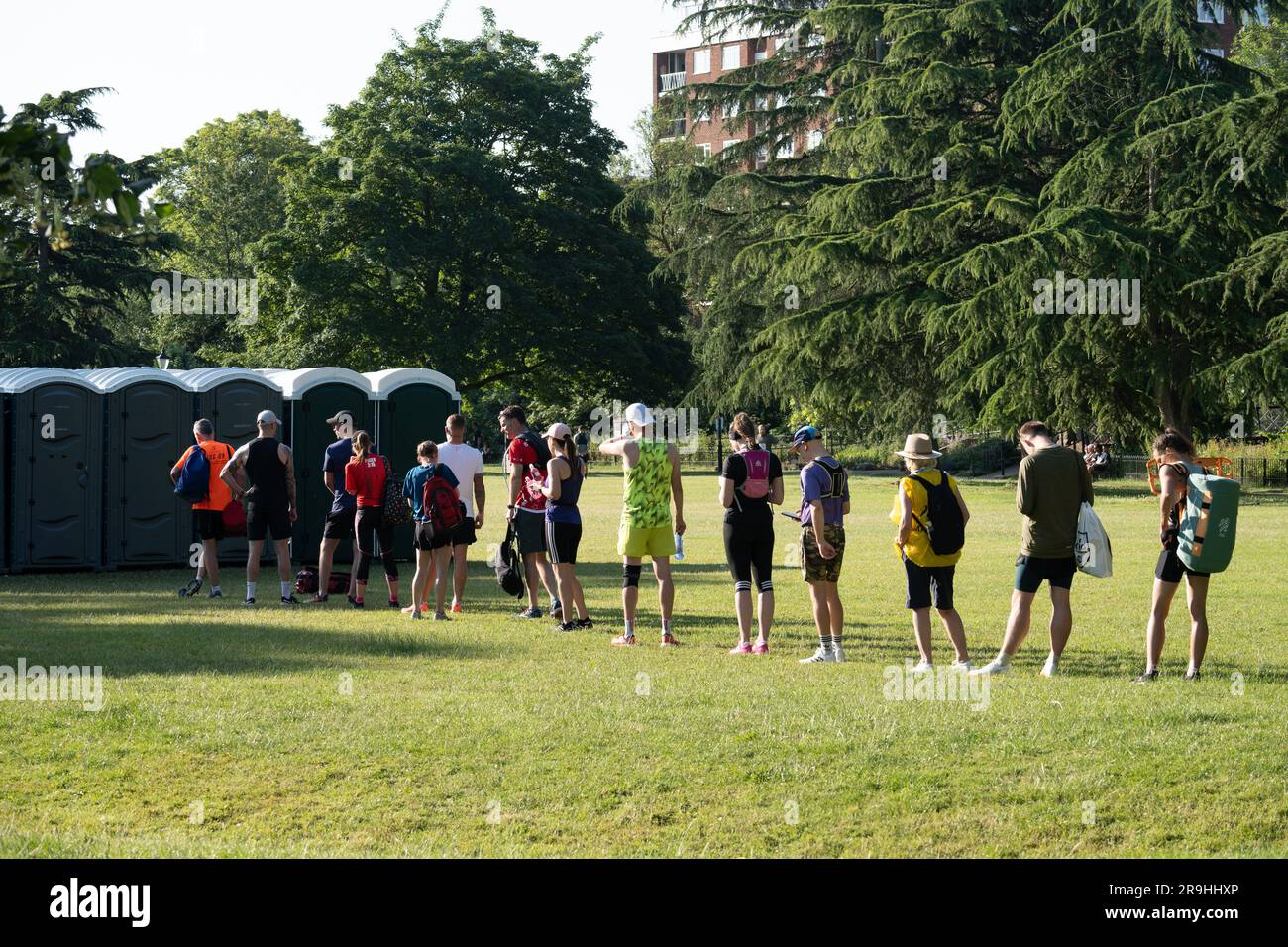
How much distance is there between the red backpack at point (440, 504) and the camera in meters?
13.5

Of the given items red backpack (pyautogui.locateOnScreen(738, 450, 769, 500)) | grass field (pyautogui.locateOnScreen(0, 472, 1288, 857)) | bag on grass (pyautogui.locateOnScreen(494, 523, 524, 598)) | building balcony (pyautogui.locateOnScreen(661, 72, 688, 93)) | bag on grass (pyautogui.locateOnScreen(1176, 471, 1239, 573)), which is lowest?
grass field (pyautogui.locateOnScreen(0, 472, 1288, 857))

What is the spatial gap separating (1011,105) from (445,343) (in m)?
19.7

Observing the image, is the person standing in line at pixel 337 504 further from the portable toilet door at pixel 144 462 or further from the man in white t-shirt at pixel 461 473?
the portable toilet door at pixel 144 462

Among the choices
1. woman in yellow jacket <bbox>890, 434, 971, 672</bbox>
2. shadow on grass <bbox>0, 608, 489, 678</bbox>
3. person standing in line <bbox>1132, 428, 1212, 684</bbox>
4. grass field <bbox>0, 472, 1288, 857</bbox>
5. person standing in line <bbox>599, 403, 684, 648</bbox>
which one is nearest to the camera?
grass field <bbox>0, 472, 1288, 857</bbox>

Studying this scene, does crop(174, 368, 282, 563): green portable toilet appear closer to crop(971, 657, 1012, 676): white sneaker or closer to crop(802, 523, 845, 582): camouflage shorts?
crop(802, 523, 845, 582): camouflage shorts

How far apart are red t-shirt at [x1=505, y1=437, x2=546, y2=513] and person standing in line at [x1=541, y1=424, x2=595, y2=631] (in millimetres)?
395

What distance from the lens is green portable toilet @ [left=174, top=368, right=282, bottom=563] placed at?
18672 millimetres

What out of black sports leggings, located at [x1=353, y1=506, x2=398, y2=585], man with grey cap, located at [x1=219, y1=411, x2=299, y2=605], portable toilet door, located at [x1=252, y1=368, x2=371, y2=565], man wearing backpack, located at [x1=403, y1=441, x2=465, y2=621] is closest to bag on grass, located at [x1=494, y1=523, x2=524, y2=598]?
man wearing backpack, located at [x1=403, y1=441, x2=465, y2=621]

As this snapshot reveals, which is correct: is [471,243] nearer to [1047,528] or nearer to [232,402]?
[232,402]

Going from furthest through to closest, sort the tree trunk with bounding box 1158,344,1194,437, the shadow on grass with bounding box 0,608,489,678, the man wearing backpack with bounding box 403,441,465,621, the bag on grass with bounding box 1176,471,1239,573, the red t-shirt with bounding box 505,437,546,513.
→ 1. the tree trunk with bounding box 1158,344,1194,437
2. the man wearing backpack with bounding box 403,441,465,621
3. the red t-shirt with bounding box 505,437,546,513
4. the shadow on grass with bounding box 0,608,489,678
5. the bag on grass with bounding box 1176,471,1239,573

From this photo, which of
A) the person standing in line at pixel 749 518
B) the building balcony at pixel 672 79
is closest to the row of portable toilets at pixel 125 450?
the person standing in line at pixel 749 518

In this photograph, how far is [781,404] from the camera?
4138cm

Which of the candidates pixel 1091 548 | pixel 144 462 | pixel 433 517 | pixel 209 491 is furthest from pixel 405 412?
pixel 1091 548

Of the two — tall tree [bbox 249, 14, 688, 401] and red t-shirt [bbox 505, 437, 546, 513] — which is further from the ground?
tall tree [bbox 249, 14, 688, 401]
